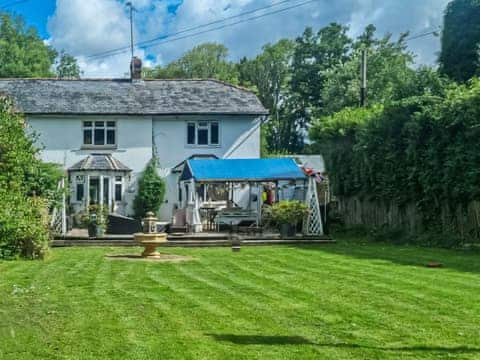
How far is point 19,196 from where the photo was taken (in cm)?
1756

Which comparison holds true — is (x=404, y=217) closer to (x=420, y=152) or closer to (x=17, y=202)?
(x=420, y=152)

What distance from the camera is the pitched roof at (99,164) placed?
36.2 meters

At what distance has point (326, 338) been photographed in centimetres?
747

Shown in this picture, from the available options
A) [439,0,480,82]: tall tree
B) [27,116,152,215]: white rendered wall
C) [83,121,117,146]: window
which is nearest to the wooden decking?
[27,116,152,215]: white rendered wall

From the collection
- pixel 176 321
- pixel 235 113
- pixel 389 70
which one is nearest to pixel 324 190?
pixel 235 113

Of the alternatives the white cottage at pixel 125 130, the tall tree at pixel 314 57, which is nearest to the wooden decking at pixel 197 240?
the white cottage at pixel 125 130

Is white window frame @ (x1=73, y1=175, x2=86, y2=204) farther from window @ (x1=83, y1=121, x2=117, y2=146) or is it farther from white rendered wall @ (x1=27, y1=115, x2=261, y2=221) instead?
window @ (x1=83, y1=121, x2=117, y2=146)

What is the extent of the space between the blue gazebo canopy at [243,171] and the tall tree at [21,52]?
34516 millimetres

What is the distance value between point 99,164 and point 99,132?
76.5 inches

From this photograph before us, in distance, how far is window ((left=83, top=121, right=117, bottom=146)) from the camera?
37375 mm

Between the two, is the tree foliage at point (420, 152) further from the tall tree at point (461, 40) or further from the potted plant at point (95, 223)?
the potted plant at point (95, 223)

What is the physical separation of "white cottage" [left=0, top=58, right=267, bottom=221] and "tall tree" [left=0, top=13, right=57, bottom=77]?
21932 millimetres

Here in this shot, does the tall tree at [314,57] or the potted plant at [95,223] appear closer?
the potted plant at [95,223]

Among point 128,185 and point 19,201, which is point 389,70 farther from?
point 19,201
